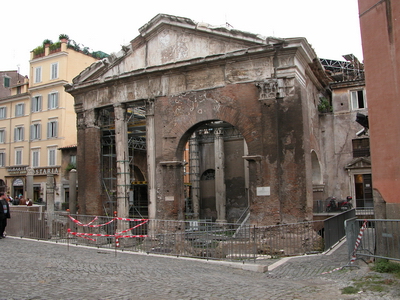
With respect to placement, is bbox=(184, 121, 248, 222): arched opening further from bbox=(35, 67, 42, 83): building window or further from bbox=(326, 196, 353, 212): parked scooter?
bbox=(35, 67, 42, 83): building window

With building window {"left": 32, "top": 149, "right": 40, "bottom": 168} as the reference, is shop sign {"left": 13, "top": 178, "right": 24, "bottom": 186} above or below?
below

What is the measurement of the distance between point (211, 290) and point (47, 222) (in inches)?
340

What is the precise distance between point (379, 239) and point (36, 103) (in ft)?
110

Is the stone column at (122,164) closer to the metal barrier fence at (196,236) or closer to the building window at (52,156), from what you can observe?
the metal barrier fence at (196,236)

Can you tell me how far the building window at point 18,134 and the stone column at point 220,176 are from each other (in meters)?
22.0

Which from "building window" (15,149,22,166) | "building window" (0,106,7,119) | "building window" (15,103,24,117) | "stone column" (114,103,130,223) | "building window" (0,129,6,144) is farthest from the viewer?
"building window" (0,106,7,119)

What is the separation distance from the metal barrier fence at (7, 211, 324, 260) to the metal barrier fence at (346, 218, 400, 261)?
2069 mm

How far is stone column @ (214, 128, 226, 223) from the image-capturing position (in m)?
21.8

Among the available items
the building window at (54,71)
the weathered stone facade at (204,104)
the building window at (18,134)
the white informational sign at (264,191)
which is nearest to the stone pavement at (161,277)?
the white informational sign at (264,191)

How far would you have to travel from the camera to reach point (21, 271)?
8047mm

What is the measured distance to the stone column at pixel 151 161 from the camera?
1562 cm

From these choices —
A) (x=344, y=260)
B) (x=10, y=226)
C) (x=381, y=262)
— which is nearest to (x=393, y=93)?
(x=381, y=262)

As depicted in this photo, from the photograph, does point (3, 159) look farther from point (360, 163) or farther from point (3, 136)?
point (360, 163)

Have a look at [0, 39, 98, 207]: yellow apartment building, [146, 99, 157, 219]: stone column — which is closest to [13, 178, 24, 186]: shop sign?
[0, 39, 98, 207]: yellow apartment building
